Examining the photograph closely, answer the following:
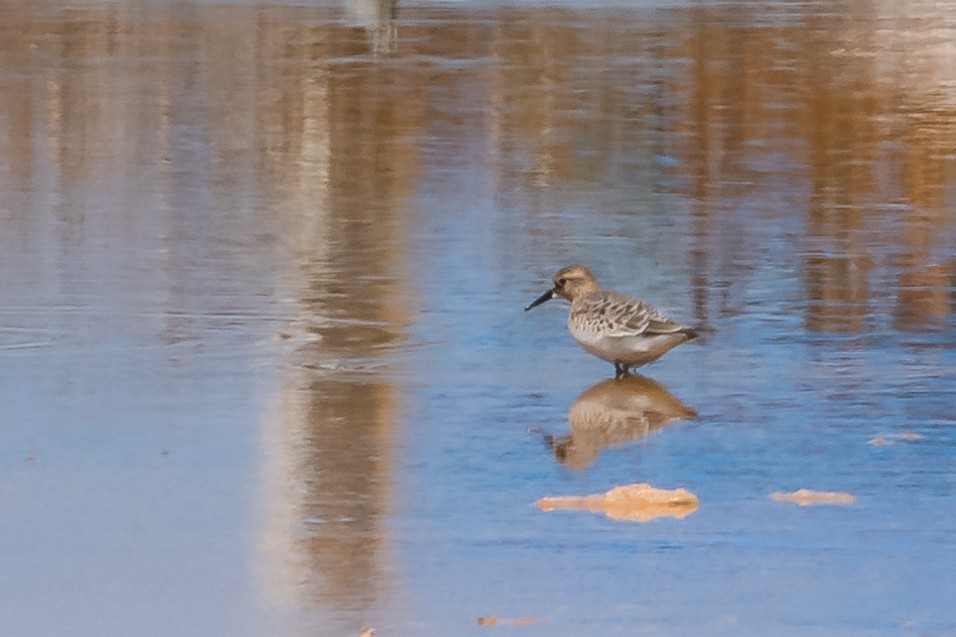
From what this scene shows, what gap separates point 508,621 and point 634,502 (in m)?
1.55

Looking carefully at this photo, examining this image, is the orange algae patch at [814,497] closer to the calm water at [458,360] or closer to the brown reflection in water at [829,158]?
the calm water at [458,360]

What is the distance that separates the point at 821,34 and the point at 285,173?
1799 centimetres

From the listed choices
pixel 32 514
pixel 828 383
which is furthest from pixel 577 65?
pixel 32 514

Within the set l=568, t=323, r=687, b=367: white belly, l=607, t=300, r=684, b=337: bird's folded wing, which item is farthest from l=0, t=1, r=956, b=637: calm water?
l=607, t=300, r=684, b=337: bird's folded wing

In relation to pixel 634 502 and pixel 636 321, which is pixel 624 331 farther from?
pixel 634 502

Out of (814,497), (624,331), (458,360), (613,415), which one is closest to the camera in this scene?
(814,497)

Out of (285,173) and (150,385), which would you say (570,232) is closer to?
(285,173)

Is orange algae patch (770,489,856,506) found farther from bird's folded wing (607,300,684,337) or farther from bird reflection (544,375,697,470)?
bird's folded wing (607,300,684,337)

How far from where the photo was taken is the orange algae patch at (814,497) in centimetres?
827

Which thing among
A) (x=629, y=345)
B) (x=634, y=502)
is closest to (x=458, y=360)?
(x=629, y=345)

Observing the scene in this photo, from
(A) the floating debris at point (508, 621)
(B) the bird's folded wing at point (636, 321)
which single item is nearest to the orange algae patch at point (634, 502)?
(A) the floating debris at point (508, 621)

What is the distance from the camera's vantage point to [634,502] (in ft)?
26.9

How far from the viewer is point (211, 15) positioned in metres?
36.5

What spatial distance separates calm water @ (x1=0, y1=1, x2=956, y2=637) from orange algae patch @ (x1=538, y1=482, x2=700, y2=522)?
0.09 meters
